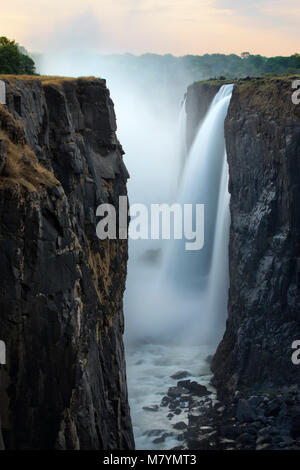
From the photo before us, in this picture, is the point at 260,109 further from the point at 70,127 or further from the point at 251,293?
the point at 70,127

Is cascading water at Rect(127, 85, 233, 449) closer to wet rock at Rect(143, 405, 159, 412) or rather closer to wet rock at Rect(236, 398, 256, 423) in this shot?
wet rock at Rect(143, 405, 159, 412)

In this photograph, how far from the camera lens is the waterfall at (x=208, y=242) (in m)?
59.0

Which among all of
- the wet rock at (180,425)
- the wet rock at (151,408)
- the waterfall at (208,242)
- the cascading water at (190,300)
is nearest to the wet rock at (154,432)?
the cascading water at (190,300)

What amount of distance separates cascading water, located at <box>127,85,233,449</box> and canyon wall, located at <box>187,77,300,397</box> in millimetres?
3786

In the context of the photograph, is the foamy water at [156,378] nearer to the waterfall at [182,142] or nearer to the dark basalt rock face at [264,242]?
the dark basalt rock face at [264,242]

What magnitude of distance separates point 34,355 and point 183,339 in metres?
36.4

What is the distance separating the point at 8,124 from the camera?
Answer: 76.2 feet

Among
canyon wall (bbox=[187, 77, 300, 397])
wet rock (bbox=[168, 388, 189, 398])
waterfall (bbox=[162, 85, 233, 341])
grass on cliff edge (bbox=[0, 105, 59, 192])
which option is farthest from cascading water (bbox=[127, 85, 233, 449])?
grass on cliff edge (bbox=[0, 105, 59, 192])

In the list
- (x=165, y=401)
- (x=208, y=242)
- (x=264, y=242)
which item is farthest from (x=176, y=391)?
(x=208, y=242)

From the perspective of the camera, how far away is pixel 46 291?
2238 cm

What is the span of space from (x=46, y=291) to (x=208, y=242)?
4523cm

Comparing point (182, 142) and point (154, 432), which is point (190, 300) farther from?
point (182, 142)

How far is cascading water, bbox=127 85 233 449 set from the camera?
4869 centimetres

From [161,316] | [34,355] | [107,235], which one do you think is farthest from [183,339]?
[34,355]
